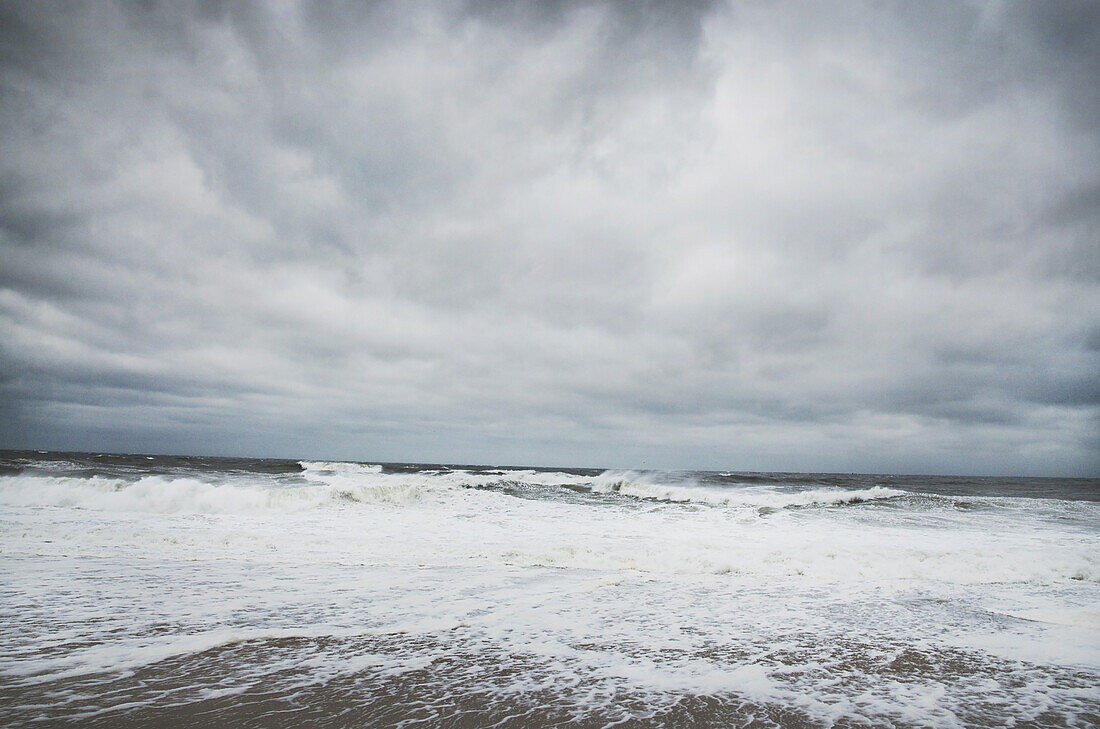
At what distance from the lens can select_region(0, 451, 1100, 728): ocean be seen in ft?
11.9

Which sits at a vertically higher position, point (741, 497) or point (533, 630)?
point (533, 630)

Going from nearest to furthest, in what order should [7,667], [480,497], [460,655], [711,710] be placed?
[711,710]
[7,667]
[460,655]
[480,497]

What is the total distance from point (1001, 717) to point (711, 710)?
77.7 inches

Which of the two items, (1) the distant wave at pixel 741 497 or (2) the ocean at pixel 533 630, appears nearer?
(2) the ocean at pixel 533 630

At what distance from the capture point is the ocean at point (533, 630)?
3641mm

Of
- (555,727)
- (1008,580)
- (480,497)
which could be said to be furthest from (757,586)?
(480,497)

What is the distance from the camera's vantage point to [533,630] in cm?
547

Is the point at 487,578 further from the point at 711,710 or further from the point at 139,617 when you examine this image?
the point at 711,710

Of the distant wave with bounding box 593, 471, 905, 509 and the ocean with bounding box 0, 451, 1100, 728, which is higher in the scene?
the ocean with bounding box 0, 451, 1100, 728

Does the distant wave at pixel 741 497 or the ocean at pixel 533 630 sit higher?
the ocean at pixel 533 630

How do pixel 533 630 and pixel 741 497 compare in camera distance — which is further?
pixel 741 497

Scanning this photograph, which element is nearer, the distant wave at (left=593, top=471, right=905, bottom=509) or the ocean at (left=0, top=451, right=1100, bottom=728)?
the ocean at (left=0, top=451, right=1100, bottom=728)

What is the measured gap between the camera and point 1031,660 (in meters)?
4.91

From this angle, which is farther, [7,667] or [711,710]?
[7,667]
